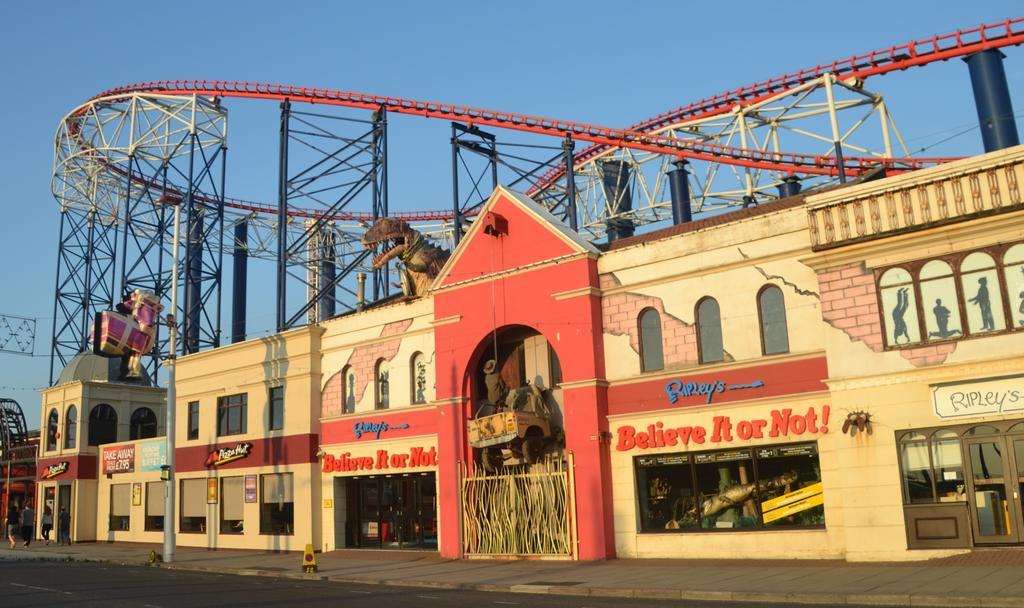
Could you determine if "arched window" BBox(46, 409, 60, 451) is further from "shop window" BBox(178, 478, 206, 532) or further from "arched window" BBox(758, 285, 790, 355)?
"arched window" BBox(758, 285, 790, 355)

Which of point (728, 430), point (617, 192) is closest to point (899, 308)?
point (728, 430)

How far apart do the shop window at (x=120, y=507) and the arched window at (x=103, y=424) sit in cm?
314

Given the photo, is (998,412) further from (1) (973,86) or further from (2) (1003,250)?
(1) (973,86)

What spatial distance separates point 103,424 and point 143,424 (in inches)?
81.7

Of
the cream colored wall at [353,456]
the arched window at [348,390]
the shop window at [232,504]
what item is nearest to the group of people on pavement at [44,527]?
the shop window at [232,504]

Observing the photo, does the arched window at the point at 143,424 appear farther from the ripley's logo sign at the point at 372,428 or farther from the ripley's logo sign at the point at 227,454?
the ripley's logo sign at the point at 372,428

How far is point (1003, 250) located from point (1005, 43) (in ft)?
69.4

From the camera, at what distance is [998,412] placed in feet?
58.9

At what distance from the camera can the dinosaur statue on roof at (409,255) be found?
31.9 m

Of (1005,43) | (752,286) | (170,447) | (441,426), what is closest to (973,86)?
(1005,43)

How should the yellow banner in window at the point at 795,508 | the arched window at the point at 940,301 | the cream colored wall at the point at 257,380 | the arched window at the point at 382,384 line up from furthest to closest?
the cream colored wall at the point at 257,380 → the arched window at the point at 382,384 → the yellow banner in window at the point at 795,508 → the arched window at the point at 940,301

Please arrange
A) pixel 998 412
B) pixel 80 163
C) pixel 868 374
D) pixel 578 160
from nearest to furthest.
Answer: pixel 998 412, pixel 868 374, pixel 578 160, pixel 80 163

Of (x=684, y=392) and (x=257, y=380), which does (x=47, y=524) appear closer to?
(x=257, y=380)

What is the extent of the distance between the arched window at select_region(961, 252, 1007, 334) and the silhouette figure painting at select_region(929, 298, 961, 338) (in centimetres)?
41
